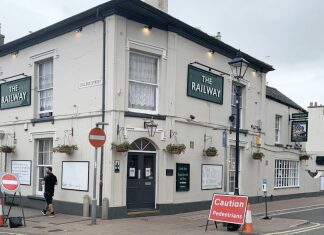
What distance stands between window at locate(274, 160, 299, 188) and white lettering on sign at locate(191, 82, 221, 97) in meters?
7.65

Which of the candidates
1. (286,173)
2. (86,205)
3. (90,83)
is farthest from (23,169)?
(286,173)

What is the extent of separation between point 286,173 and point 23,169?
50.1 ft

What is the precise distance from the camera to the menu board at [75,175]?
15977 mm

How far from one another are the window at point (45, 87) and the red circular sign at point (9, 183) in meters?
5.39

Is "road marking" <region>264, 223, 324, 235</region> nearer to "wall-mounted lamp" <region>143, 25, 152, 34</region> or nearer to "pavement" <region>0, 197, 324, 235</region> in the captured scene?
"pavement" <region>0, 197, 324, 235</region>

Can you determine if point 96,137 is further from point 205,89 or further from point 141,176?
point 205,89

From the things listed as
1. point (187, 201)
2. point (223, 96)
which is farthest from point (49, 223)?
point (223, 96)

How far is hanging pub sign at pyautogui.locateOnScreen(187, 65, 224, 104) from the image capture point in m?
18.3

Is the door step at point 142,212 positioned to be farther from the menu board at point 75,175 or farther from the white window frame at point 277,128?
the white window frame at point 277,128

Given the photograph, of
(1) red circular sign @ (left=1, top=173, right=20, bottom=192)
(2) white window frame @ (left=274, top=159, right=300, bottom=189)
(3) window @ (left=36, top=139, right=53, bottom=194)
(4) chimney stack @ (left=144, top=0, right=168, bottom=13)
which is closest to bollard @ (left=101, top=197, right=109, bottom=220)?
(1) red circular sign @ (left=1, top=173, right=20, bottom=192)

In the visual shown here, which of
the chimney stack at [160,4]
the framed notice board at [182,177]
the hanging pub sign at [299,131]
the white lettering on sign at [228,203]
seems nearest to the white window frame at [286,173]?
the hanging pub sign at [299,131]

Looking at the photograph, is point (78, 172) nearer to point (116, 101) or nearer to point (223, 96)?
point (116, 101)

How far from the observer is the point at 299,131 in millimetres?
25766

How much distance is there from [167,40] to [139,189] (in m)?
5.96
